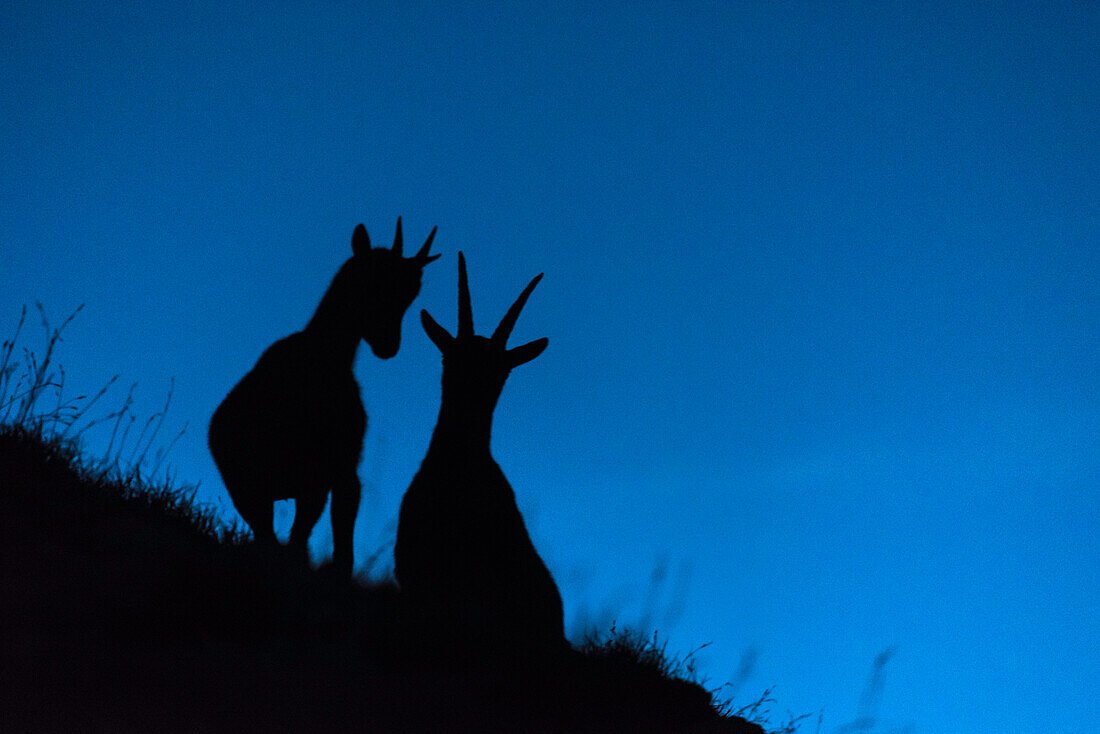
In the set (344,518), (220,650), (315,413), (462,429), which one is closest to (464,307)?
(462,429)

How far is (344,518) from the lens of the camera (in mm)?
5531

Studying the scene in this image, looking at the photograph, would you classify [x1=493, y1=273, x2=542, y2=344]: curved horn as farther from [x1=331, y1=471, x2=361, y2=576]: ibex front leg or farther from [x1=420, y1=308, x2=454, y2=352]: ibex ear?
[x1=331, y1=471, x2=361, y2=576]: ibex front leg

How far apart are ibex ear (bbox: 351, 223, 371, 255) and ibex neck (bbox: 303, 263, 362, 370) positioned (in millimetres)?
187

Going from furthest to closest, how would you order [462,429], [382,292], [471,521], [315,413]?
[382,292] → [315,413] → [462,429] → [471,521]

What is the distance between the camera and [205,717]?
355cm

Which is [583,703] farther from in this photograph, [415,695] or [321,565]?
[321,565]

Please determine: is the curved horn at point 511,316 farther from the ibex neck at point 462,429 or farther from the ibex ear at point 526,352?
the ibex neck at point 462,429

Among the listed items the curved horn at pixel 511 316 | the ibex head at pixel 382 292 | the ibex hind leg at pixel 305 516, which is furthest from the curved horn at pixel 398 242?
the ibex hind leg at pixel 305 516

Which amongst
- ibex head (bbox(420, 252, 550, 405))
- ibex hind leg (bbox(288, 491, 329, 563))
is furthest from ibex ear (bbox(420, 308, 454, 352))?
ibex hind leg (bbox(288, 491, 329, 563))

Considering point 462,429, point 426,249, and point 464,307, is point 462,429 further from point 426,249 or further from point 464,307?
point 426,249

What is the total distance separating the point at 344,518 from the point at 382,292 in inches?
52.9

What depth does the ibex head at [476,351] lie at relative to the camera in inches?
211

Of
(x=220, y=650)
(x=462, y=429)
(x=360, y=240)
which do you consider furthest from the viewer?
(x=360, y=240)

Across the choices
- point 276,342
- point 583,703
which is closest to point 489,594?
point 583,703
